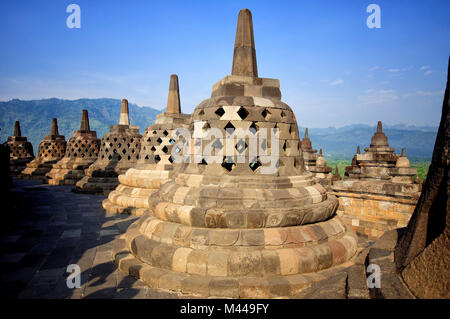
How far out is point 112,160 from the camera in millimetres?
10750

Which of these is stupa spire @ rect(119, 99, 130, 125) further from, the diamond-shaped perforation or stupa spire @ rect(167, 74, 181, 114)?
the diamond-shaped perforation

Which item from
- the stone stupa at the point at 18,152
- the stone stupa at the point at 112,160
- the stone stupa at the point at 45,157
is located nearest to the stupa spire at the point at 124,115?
the stone stupa at the point at 112,160

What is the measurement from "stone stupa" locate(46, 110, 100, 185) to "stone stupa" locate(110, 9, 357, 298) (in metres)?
11.0

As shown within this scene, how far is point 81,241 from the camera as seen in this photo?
5.38 metres

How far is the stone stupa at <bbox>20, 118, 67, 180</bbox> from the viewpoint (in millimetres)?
15977

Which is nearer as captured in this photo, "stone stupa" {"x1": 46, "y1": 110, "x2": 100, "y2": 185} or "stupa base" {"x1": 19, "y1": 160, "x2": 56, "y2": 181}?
"stone stupa" {"x1": 46, "y1": 110, "x2": 100, "y2": 185}

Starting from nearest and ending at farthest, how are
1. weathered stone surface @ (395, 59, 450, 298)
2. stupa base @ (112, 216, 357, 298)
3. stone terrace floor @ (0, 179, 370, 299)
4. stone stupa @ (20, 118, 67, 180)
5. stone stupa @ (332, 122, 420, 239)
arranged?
1. weathered stone surface @ (395, 59, 450, 298)
2. stupa base @ (112, 216, 357, 298)
3. stone terrace floor @ (0, 179, 370, 299)
4. stone stupa @ (332, 122, 420, 239)
5. stone stupa @ (20, 118, 67, 180)

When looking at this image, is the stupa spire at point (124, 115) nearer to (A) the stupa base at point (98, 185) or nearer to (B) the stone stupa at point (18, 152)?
(A) the stupa base at point (98, 185)

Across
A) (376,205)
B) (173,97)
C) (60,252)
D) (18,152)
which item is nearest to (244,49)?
(173,97)

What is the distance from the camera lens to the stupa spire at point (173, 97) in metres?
8.73

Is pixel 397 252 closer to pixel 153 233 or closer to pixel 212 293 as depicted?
pixel 212 293

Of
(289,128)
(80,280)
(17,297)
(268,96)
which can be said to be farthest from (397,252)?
(17,297)

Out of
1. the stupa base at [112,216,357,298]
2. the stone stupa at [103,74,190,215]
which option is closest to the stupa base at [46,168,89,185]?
the stone stupa at [103,74,190,215]
